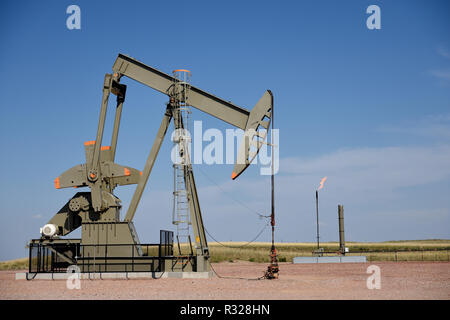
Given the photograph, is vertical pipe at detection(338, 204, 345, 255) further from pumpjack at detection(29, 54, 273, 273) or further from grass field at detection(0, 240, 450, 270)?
pumpjack at detection(29, 54, 273, 273)

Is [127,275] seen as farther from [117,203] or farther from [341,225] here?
[341,225]

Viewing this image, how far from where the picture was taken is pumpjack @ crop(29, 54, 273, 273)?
16.4 m

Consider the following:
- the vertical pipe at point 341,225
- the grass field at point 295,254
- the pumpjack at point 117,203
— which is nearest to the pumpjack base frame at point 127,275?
the pumpjack at point 117,203

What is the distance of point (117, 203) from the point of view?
17.5 metres

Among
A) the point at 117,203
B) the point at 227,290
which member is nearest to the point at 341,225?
the point at 117,203

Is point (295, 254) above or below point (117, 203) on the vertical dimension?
below

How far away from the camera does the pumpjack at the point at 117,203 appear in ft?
53.9

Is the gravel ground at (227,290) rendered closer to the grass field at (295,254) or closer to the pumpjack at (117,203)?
the pumpjack at (117,203)

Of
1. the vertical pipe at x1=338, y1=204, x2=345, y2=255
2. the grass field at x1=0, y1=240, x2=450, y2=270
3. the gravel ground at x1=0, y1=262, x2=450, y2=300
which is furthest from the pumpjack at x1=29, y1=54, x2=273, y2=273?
the vertical pipe at x1=338, y1=204, x2=345, y2=255

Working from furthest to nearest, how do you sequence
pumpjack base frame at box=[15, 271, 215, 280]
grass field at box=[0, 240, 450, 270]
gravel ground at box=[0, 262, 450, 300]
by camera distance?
grass field at box=[0, 240, 450, 270], pumpjack base frame at box=[15, 271, 215, 280], gravel ground at box=[0, 262, 450, 300]

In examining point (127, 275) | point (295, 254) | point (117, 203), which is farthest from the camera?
point (295, 254)
